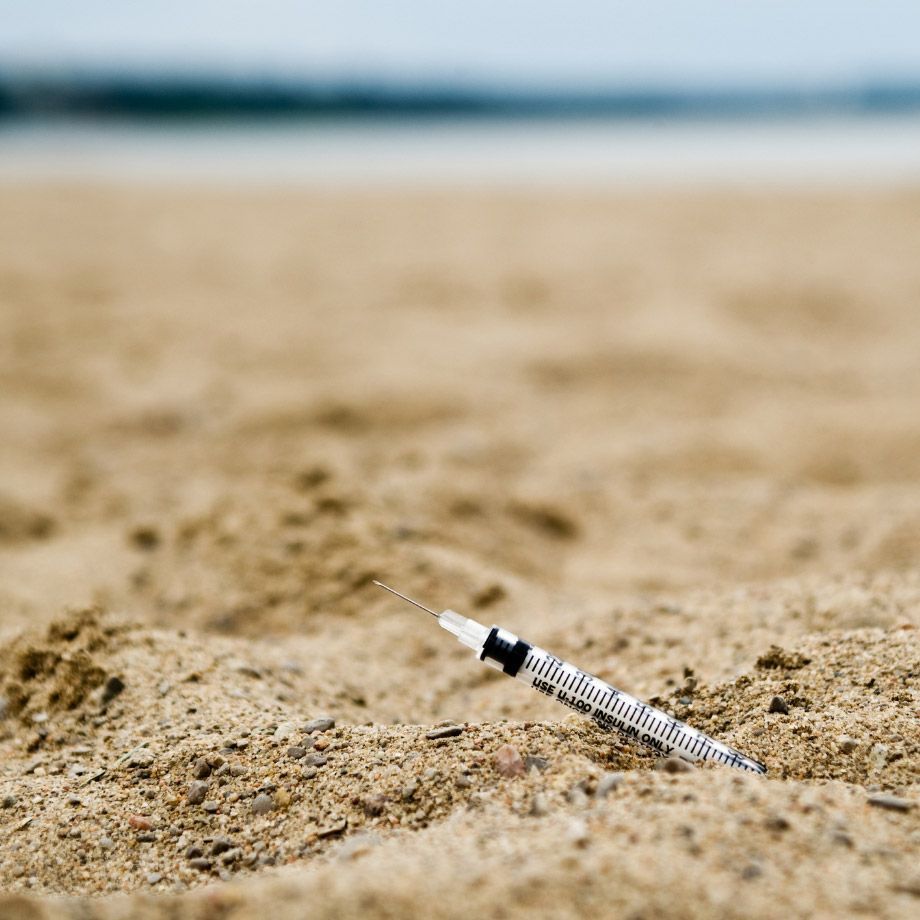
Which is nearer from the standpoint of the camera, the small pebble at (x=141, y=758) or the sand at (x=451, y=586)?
the sand at (x=451, y=586)

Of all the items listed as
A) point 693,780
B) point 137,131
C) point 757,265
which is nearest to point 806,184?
point 757,265

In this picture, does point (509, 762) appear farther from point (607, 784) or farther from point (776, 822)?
point (776, 822)

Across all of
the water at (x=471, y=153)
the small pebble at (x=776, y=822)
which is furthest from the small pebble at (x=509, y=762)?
the water at (x=471, y=153)

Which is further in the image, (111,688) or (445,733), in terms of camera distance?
(111,688)

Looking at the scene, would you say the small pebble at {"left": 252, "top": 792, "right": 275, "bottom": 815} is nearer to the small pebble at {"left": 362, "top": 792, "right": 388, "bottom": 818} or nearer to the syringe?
the small pebble at {"left": 362, "top": 792, "right": 388, "bottom": 818}

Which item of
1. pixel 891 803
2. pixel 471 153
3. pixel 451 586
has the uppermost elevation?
pixel 471 153

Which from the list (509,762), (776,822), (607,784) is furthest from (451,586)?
(776,822)

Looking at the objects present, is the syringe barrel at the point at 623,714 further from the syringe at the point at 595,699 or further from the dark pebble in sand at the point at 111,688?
the dark pebble in sand at the point at 111,688
